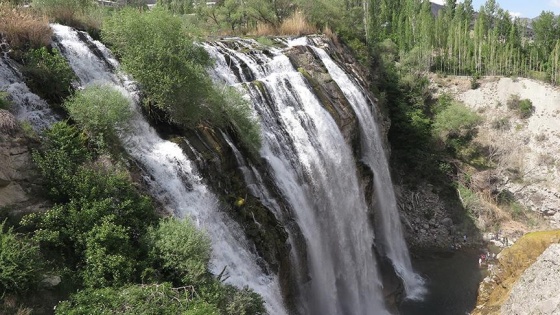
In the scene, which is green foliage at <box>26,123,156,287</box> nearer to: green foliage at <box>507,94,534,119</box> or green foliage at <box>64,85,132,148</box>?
green foliage at <box>64,85,132,148</box>

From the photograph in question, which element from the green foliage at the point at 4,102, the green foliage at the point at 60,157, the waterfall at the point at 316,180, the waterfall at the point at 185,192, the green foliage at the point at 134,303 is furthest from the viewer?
the waterfall at the point at 316,180

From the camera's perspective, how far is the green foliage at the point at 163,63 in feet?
43.5

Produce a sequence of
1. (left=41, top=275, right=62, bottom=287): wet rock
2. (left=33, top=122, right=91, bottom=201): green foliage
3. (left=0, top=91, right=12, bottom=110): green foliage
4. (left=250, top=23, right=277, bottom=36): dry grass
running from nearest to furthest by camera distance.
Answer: (left=41, top=275, right=62, bottom=287): wet rock
(left=33, top=122, right=91, bottom=201): green foliage
(left=0, top=91, right=12, bottom=110): green foliage
(left=250, top=23, right=277, bottom=36): dry grass

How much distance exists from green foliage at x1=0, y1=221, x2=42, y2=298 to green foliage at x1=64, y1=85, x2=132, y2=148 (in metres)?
3.82

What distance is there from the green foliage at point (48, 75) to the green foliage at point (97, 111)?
2.63ft

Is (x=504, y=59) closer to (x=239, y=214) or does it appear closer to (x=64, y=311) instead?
(x=239, y=214)

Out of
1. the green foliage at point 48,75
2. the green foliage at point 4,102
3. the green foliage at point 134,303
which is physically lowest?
the green foliage at point 134,303

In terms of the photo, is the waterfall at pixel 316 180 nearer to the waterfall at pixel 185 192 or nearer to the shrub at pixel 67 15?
the waterfall at pixel 185 192

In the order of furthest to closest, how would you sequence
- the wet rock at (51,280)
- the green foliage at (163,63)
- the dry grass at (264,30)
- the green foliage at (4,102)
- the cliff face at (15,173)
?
the dry grass at (264,30), the green foliage at (163,63), the green foliage at (4,102), the cliff face at (15,173), the wet rock at (51,280)

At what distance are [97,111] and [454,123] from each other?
1329 inches

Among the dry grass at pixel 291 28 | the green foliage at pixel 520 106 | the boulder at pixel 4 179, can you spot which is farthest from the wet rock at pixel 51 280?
the green foliage at pixel 520 106

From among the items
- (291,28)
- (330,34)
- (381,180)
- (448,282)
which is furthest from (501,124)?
(291,28)

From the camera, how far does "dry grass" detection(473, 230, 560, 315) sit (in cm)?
1499

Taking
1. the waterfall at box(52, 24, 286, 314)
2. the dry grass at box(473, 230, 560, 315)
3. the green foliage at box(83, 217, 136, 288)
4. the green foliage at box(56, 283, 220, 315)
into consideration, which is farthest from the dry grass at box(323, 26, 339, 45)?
the green foliage at box(56, 283, 220, 315)
